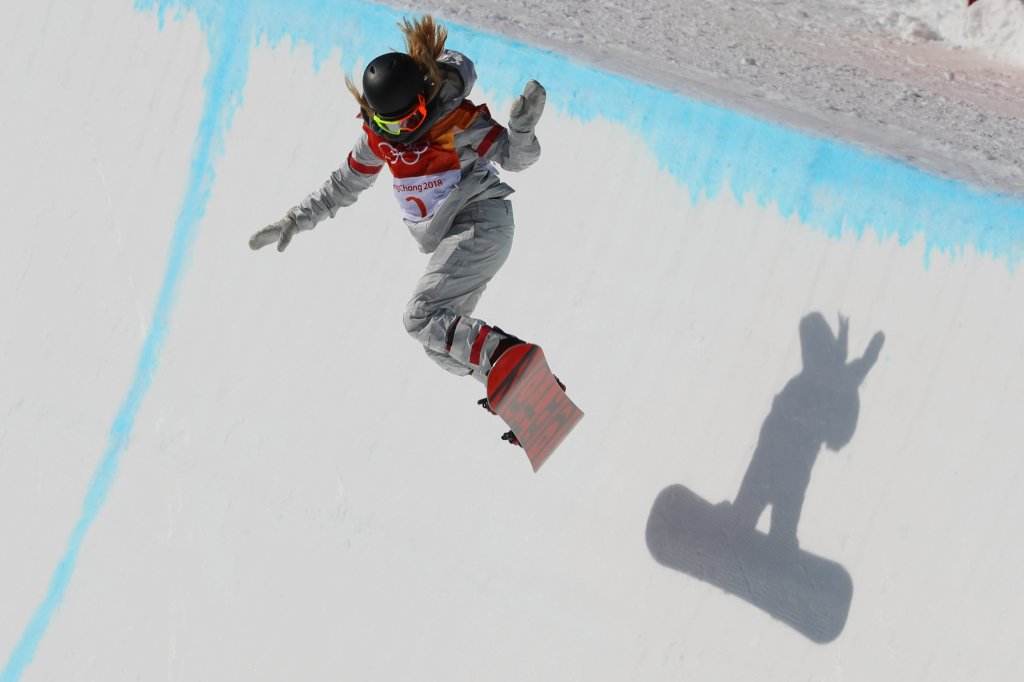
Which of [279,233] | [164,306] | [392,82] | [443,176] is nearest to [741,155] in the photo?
[443,176]

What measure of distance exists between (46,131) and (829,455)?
4.23 m

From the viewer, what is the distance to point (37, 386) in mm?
5254

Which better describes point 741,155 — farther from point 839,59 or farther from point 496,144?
point 839,59

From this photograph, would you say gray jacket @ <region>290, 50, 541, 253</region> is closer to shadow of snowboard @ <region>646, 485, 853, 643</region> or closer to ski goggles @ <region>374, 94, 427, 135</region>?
ski goggles @ <region>374, 94, 427, 135</region>

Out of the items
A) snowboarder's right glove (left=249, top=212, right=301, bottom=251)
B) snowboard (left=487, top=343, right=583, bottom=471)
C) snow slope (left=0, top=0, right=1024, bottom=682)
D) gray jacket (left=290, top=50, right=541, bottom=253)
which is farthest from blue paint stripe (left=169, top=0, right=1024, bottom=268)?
snowboarder's right glove (left=249, top=212, right=301, bottom=251)

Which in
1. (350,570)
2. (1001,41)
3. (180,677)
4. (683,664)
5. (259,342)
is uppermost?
(1001,41)

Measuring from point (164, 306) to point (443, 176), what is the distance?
236cm

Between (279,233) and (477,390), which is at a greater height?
(279,233)

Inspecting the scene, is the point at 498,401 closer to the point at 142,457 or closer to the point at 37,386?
the point at 142,457

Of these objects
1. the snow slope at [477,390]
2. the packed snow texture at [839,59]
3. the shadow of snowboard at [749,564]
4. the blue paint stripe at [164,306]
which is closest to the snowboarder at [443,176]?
the snow slope at [477,390]

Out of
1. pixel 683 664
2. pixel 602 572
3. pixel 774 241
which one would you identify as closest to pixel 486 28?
pixel 774 241

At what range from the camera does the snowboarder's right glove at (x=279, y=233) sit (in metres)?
3.53

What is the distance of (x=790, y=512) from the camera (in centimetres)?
383

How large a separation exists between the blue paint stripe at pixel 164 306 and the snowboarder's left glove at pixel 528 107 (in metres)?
2.41
